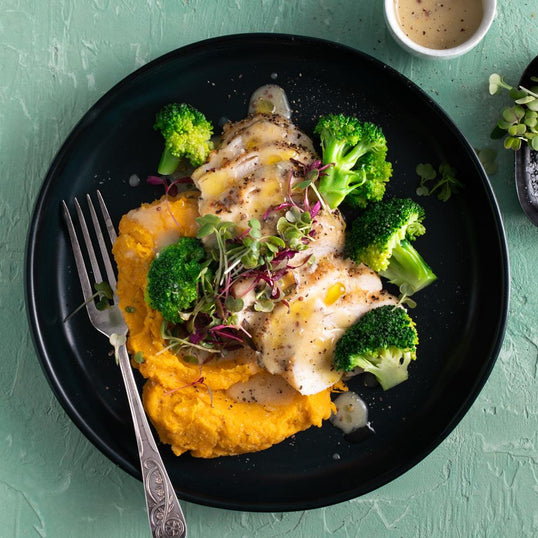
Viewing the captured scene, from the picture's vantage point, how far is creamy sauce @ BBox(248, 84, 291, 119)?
3.30 meters

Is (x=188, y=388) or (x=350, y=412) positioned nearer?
(x=188, y=388)

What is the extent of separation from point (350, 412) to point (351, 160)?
1.45 metres

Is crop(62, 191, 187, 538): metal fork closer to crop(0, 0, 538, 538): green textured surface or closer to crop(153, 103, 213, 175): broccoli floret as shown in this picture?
crop(0, 0, 538, 538): green textured surface

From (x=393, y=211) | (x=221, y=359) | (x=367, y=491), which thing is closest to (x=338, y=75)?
(x=393, y=211)

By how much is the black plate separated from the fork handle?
136mm

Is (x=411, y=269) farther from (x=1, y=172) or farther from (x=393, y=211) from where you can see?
(x=1, y=172)

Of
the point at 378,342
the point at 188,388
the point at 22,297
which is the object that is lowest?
the point at 188,388

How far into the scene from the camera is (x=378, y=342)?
2.96 m

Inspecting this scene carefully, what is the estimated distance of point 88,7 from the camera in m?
3.43

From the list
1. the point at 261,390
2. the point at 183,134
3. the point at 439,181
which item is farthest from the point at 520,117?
the point at 261,390

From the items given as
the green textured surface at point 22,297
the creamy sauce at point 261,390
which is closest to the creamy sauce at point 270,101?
the green textured surface at point 22,297

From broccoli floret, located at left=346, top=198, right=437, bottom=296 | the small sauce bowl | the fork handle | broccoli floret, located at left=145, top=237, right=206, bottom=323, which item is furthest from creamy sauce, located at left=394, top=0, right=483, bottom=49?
the fork handle

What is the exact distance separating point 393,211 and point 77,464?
2406mm

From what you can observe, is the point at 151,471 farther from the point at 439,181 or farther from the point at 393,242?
the point at 439,181
